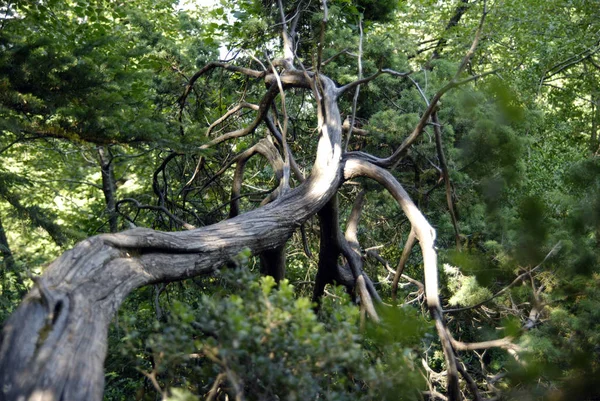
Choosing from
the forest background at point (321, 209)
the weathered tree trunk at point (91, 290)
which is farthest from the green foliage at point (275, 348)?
the weathered tree trunk at point (91, 290)

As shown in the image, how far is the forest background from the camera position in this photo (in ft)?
8.23

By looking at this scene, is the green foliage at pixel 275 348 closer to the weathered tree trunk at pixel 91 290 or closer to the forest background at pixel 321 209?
the forest background at pixel 321 209

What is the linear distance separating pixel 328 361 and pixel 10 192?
823 cm

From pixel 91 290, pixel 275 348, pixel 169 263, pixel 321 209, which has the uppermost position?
pixel 321 209

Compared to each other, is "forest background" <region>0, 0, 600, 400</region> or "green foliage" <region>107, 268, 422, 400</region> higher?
"forest background" <region>0, 0, 600, 400</region>

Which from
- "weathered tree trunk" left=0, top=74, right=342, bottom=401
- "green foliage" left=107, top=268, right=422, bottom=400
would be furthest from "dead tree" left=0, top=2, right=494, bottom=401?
"green foliage" left=107, top=268, right=422, bottom=400

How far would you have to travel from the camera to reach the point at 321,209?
19.4 feet

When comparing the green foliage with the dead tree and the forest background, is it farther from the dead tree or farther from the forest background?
the dead tree

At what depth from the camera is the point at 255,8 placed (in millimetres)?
7836

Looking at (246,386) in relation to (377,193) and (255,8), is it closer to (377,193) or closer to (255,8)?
(377,193)

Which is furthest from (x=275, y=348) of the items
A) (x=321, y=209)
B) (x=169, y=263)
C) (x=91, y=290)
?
(x=321, y=209)

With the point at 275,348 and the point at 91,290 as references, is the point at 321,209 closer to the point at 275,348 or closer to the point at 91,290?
the point at 91,290

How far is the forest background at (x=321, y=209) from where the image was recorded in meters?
2.51

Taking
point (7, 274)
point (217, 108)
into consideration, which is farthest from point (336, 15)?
point (7, 274)
